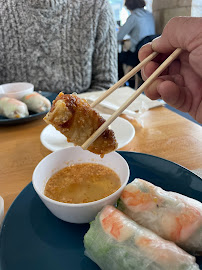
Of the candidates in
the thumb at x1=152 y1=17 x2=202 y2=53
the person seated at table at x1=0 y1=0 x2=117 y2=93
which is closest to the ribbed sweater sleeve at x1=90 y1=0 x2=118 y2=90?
the person seated at table at x1=0 y1=0 x2=117 y2=93

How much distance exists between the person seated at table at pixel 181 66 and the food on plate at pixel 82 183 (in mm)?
425

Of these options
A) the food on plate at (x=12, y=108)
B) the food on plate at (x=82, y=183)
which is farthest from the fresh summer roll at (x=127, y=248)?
the food on plate at (x=12, y=108)

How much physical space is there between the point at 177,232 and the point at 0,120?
3.57 ft

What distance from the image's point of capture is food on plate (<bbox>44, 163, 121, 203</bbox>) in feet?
2.51

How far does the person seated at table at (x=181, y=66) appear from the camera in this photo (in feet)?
2.83

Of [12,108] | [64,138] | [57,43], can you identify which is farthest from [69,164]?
[57,43]

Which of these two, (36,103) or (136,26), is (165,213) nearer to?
(36,103)

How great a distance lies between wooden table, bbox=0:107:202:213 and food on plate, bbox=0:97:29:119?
0.23 ft

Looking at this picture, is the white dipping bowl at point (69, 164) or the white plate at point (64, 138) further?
the white plate at point (64, 138)

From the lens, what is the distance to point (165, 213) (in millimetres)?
644

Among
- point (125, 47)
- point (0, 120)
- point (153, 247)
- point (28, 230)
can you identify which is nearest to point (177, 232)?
point (153, 247)

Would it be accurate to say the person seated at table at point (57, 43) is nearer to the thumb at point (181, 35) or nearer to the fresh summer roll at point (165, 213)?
the thumb at point (181, 35)

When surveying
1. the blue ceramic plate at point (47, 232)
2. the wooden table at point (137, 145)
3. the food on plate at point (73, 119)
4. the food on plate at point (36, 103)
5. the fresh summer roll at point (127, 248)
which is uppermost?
the food on plate at point (73, 119)

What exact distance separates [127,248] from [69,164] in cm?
44
